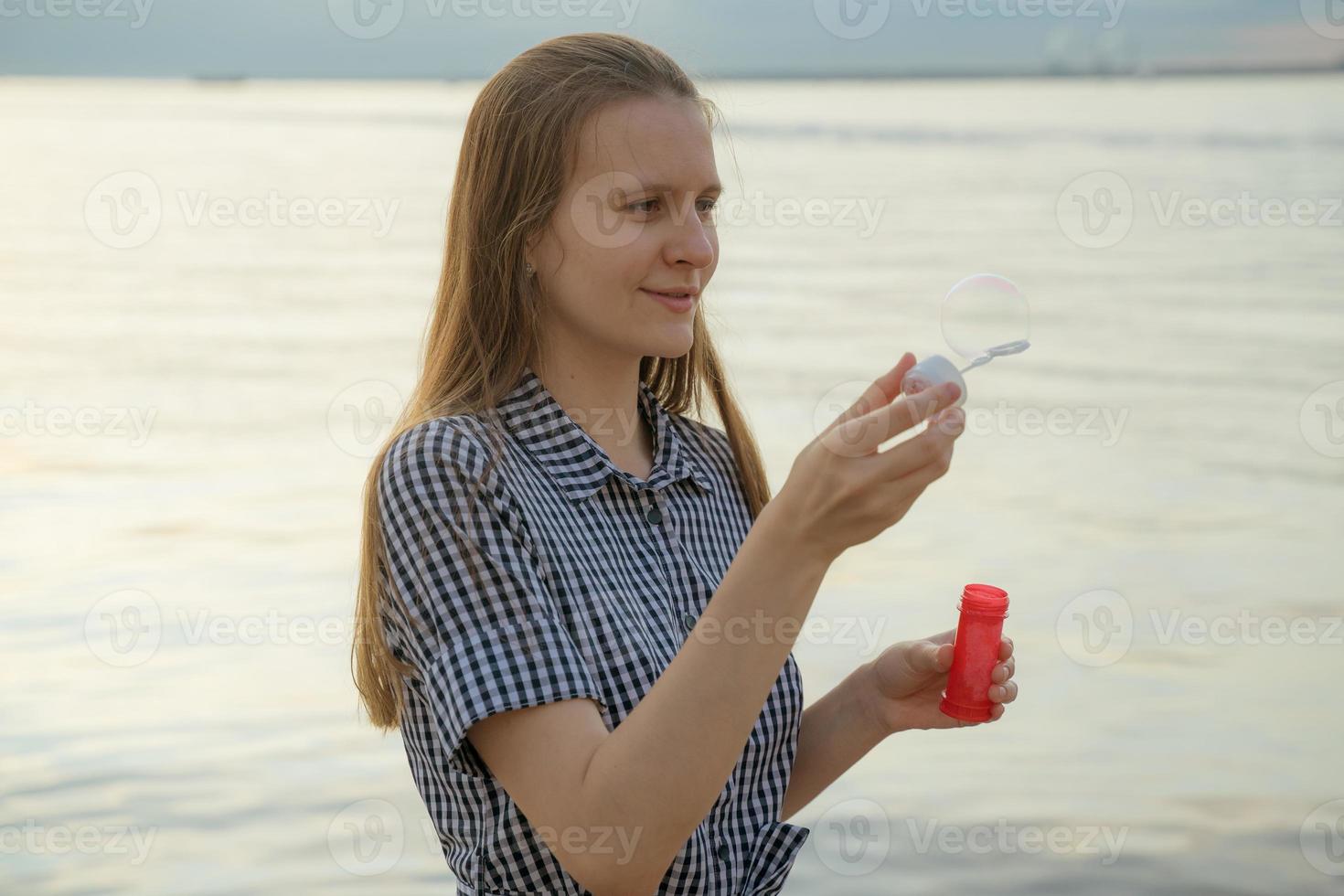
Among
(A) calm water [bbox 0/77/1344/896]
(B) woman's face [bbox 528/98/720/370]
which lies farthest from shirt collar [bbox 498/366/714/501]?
(A) calm water [bbox 0/77/1344/896]

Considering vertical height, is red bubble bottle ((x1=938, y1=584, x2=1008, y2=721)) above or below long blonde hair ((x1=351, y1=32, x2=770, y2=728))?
below

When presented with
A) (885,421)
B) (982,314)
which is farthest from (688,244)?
(885,421)

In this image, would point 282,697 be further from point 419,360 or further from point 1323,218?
point 1323,218

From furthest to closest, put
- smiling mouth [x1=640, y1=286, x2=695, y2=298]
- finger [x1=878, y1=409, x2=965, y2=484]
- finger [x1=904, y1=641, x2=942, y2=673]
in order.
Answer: finger [x1=904, y1=641, x2=942, y2=673], smiling mouth [x1=640, y1=286, x2=695, y2=298], finger [x1=878, y1=409, x2=965, y2=484]

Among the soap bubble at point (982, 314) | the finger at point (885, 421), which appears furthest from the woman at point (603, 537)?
the soap bubble at point (982, 314)

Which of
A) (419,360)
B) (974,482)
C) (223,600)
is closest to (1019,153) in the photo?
(974,482)

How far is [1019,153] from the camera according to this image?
1720 centimetres

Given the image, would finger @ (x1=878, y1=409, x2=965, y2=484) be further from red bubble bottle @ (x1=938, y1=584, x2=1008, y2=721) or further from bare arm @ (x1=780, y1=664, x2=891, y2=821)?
bare arm @ (x1=780, y1=664, x2=891, y2=821)

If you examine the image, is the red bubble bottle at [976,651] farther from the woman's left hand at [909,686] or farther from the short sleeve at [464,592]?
the short sleeve at [464,592]

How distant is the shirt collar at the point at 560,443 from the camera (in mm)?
1784

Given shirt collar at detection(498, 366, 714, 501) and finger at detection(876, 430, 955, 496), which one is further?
shirt collar at detection(498, 366, 714, 501)

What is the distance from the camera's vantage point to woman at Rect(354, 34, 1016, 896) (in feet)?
4.74

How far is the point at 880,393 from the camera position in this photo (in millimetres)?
1484

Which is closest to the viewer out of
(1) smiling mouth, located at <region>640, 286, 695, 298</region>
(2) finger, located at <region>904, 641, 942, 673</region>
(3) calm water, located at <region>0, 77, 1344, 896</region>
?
(1) smiling mouth, located at <region>640, 286, 695, 298</region>
